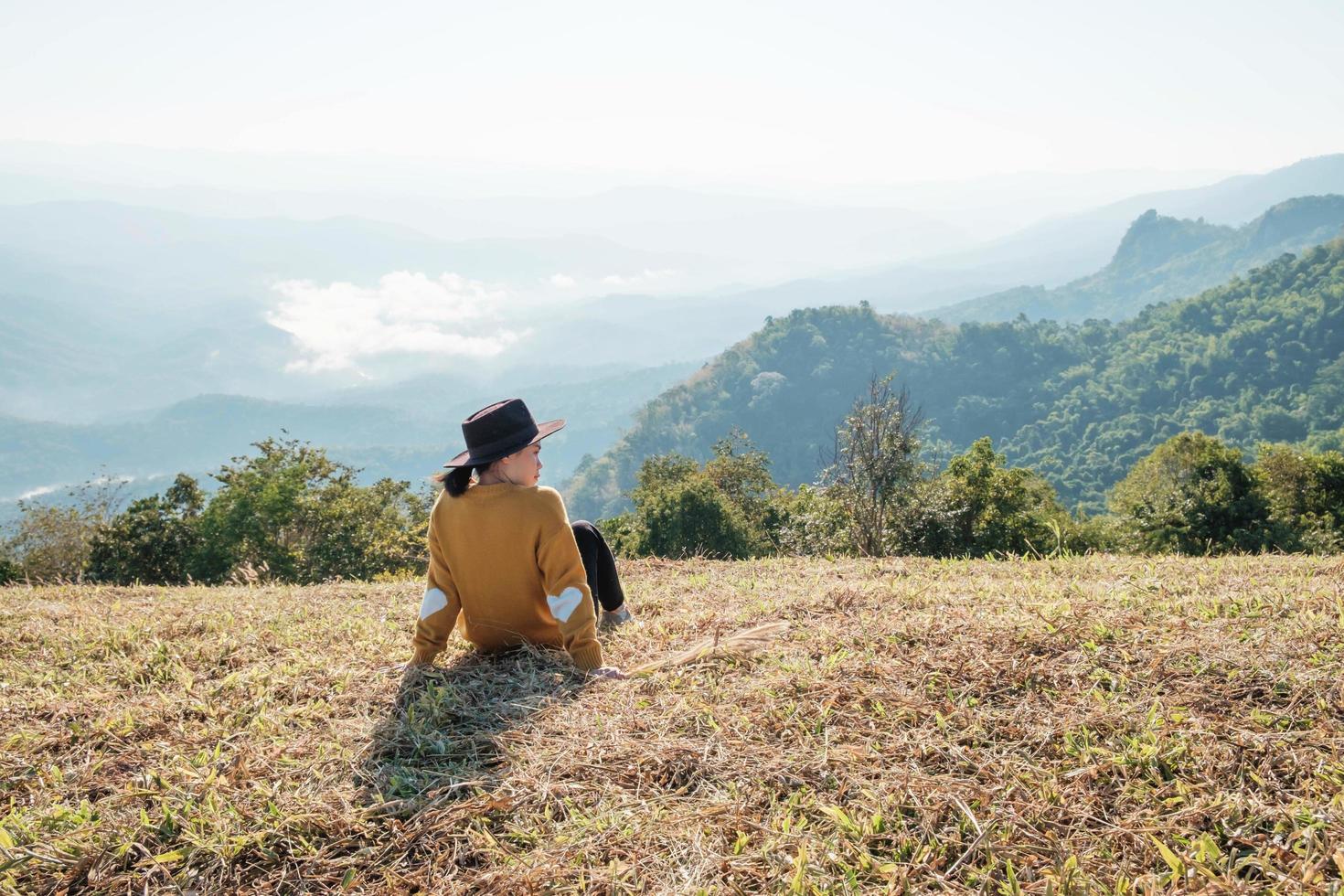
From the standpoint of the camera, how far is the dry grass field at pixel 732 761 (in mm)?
2480

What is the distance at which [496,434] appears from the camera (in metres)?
4.08

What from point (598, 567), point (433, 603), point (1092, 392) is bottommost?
point (1092, 392)

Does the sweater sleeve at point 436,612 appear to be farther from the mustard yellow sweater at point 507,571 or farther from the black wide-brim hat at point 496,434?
the black wide-brim hat at point 496,434

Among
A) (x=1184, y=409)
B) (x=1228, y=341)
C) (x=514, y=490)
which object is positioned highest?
(x=514, y=490)

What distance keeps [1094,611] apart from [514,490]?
125 inches

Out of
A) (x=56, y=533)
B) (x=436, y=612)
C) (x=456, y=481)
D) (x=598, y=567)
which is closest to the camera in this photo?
(x=456, y=481)

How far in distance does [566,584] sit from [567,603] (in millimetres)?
98

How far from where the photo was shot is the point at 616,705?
363 cm

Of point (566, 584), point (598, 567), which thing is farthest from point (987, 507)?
point (566, 584)

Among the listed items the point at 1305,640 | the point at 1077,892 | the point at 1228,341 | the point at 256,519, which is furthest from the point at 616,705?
the point at 1228,341

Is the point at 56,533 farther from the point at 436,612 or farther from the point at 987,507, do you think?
the point at 436,612

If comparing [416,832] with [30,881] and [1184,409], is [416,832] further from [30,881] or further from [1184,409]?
[1184,409]

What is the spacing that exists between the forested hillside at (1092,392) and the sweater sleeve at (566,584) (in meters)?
100

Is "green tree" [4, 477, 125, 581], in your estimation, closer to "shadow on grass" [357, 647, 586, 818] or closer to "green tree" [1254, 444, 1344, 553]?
"shadow on grass" [357, 647, 586, 818]
